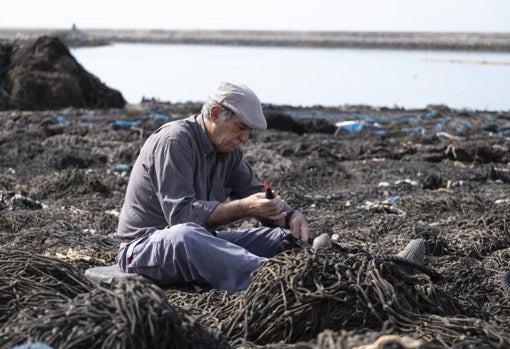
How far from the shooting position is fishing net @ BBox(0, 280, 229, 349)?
3.55m

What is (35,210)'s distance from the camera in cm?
905

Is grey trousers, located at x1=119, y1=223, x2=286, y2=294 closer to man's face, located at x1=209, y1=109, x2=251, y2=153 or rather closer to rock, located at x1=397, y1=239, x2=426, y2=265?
man's face, located at x1=209, y1=109, x2=251, y2=153

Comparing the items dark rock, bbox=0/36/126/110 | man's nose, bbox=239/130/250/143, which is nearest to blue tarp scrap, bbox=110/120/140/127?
dark rock, bbox=0/36/126/110

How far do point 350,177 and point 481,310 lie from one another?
7.53 meters

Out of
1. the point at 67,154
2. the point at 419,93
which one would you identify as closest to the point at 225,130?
the point at 67,154

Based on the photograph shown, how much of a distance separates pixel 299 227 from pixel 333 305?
48.9 inches

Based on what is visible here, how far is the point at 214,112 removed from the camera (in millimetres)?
5387

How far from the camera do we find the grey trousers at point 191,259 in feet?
16.6

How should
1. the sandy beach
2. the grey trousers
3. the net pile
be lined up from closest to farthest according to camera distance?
the sandy beach < the net pile < the grey trousers

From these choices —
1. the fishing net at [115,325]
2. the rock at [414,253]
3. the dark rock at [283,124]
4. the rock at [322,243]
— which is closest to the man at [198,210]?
the rock at [322,243]

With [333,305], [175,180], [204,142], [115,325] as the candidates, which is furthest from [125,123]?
[115,325]

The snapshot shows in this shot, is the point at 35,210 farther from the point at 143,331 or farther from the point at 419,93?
the point at 419,93

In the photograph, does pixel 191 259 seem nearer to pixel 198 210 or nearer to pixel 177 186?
pixel 198 210

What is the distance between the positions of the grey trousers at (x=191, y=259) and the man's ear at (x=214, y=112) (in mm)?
682
